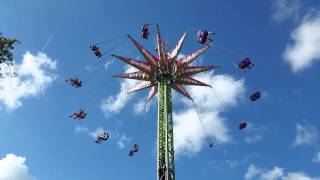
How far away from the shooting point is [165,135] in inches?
2443

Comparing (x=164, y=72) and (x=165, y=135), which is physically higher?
(x=164, y=72)

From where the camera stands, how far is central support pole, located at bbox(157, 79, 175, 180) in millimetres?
58763

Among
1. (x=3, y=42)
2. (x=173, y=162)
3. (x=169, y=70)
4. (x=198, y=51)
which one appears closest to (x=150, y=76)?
(x=169, y=70)

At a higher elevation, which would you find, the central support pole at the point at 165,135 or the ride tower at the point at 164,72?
the ride tower at the point at 164,72

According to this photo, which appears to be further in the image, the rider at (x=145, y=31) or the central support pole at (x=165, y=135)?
the rider at (x=145, y=31)

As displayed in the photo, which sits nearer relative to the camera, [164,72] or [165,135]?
[165,135]

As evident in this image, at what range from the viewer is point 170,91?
68.9m

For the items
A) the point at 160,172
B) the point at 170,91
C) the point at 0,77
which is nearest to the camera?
the point at 0,77

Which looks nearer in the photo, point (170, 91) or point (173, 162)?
point (173, 162)

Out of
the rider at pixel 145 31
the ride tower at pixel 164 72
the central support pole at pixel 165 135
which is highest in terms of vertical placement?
the rider at pixel 145 31

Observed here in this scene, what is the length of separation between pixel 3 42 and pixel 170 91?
27.7 meters

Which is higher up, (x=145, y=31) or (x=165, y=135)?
(x=145, y=31)

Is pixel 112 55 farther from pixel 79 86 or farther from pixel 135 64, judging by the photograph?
pixel 79 86

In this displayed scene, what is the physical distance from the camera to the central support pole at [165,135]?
58.8 m
